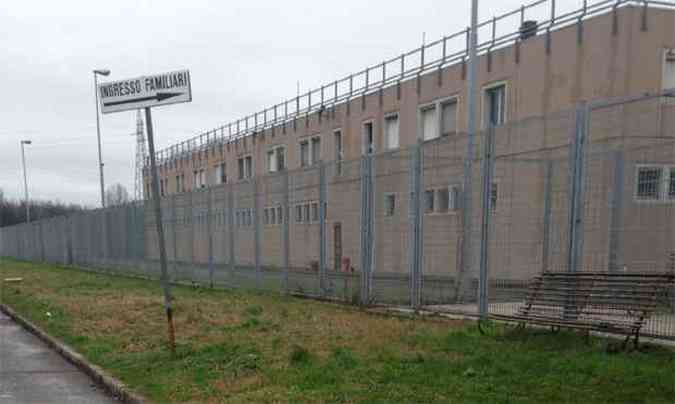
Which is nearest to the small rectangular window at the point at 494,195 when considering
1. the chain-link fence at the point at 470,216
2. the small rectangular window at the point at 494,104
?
the chain-link fence at the point at 470,216

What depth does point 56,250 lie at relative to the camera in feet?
115

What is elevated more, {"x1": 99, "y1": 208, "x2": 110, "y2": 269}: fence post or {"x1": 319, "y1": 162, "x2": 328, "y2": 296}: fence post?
{"x1": 319, "y1": 162, "x2": 328, "y2": 296}: fence post

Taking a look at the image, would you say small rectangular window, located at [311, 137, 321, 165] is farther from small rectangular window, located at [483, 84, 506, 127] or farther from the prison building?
small rectangular window, located at [483, 84, 506, 127]

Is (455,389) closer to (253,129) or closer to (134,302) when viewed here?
(134,302)

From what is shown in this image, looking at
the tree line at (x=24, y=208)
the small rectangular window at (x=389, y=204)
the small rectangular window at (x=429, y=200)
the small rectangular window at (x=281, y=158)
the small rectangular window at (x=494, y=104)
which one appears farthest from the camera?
the tree line at (x=24, y=208)

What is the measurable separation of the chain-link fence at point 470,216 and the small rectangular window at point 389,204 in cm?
2

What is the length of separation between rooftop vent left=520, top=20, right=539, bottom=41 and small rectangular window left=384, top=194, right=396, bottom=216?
9.02 metres

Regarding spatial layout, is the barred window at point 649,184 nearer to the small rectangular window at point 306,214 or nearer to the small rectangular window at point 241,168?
the small rectangular window at point 306,214

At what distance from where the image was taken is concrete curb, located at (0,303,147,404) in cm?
578

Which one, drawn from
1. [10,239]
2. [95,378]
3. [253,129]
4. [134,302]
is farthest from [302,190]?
[10,239]

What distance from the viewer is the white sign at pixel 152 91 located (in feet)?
21.8

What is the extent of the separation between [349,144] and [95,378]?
20610 millimetres

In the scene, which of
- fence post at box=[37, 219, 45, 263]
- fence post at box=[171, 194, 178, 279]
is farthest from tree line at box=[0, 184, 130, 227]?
fence post at box=[171, 194, 178, 279]

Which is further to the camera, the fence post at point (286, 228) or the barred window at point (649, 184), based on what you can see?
the fence post at point (286, 228)
